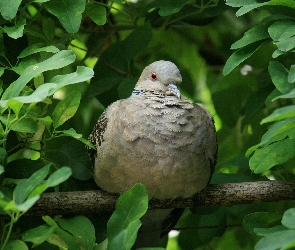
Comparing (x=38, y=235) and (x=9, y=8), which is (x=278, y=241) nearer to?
(x=38, y=235)

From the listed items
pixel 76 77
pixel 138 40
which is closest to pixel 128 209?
pixel 76 77

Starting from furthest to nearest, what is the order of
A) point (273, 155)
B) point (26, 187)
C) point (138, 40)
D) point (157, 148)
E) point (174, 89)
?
point (138, 40)
point (174, 89)
point (157, 148)
point (273, 155)
point (26, 187)

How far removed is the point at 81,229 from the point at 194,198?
0.63 metres

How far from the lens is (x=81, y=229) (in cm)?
257

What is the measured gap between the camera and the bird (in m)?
2.85

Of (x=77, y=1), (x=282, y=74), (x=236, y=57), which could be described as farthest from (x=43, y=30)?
(x=282, y=74)

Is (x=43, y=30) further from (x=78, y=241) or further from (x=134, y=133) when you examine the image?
(x=78, y=241)

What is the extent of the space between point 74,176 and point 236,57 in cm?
85

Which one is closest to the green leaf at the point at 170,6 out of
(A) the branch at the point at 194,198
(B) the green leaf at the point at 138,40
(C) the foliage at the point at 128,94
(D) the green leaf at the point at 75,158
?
(C) the foliage at the point at 128,94

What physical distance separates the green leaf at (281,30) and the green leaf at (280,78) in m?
0.10

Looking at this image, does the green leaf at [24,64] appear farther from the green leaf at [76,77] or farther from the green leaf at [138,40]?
the green leaf at [138,40]

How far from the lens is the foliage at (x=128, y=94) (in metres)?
2.29

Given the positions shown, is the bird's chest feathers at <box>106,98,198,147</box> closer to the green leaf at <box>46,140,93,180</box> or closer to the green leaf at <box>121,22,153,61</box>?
the green leaf at <box>46,140,93,180</box>

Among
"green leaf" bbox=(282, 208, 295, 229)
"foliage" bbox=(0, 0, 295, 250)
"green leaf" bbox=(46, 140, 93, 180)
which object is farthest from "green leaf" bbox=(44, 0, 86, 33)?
"green leaf" bbox=(282, 208, 295, 229)
